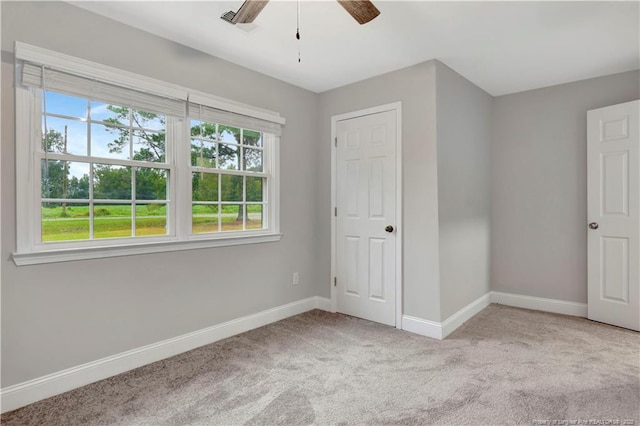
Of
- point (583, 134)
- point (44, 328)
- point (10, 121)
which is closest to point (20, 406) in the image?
point (44, 328)

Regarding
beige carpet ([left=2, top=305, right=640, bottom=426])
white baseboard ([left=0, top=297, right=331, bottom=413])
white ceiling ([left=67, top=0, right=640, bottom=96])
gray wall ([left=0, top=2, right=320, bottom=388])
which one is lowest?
beige carpet ([left=2, top=305, right=640, bottom=426])

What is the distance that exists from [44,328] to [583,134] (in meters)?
4.83

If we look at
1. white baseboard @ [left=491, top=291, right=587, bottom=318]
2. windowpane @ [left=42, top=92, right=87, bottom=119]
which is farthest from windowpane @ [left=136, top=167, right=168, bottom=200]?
white baseboard @ [left=491, top=291, right=587, bottom=318]

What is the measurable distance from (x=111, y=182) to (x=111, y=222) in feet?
0.92

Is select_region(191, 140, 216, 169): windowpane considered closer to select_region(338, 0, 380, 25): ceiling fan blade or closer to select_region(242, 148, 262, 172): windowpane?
select_region(242, 148, 262, 172): windowpane

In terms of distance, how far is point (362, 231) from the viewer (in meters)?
3.51

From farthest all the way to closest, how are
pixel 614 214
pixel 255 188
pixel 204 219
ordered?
pixel 255 188
pixel 614 214
pixel 204 219

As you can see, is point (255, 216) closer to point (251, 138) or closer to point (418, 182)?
point (251, 138)

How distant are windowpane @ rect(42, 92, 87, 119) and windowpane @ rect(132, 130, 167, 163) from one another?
343 mm

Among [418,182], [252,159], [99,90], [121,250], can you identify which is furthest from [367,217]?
[99,90]

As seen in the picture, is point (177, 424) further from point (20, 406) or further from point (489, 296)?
point (489, 296)

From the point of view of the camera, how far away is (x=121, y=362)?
238 cm

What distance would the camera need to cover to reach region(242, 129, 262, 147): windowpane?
3.25 metres

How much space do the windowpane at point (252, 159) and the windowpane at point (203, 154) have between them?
34 cm
